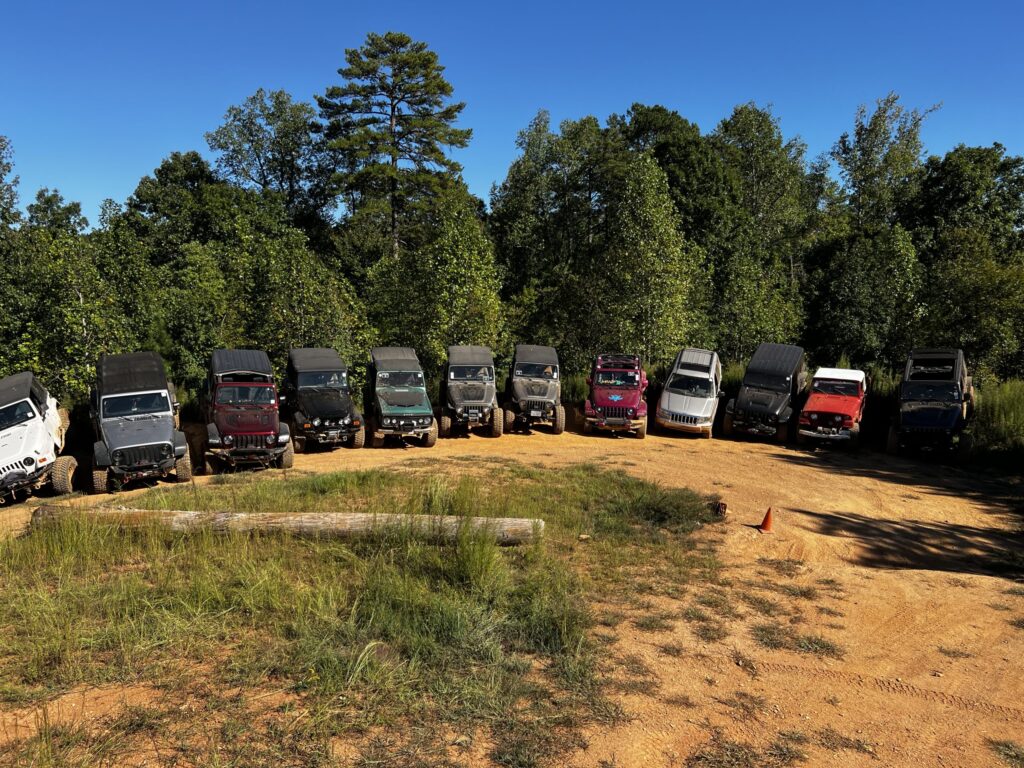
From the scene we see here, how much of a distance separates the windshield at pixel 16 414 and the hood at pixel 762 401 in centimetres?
1694

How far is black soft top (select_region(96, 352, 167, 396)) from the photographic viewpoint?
13.8 metres

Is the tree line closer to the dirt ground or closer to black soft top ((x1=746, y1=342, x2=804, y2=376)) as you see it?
black soft top ((x1=746, y1=342, x2=804, y2=376))

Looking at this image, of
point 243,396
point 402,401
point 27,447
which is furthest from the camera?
point 402,401

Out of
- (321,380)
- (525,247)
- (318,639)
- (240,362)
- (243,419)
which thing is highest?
(525,247)

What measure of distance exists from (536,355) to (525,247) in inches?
787

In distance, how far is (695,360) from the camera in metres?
19.4

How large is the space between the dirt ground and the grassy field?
1.48ft

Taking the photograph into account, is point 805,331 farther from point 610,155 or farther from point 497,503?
point 497,503

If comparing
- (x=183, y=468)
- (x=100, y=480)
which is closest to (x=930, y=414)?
(x=183, y=468)

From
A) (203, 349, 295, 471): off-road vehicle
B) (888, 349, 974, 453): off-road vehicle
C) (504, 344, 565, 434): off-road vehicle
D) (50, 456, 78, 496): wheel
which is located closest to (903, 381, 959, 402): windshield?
(888, 349, 974, 453): off-road vehicle

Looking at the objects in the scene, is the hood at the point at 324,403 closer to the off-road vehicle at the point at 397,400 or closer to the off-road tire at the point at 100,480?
the off-road vehicle at the point at 397,400

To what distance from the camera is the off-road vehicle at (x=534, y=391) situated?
18.8m

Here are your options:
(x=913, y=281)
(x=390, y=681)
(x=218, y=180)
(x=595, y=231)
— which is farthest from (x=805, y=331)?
(x=218, y=180)

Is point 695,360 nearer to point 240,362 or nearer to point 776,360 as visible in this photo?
point 776,360
